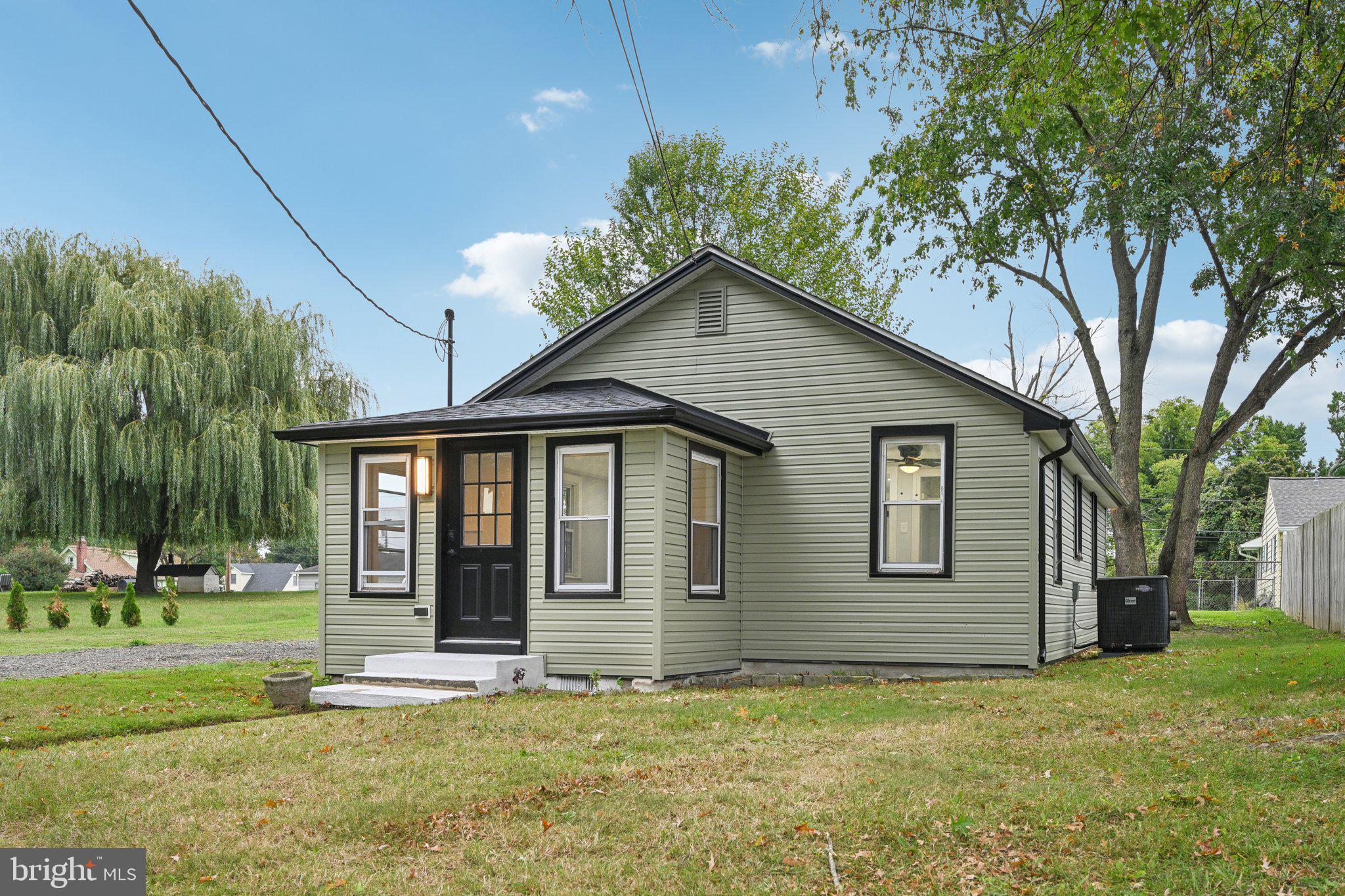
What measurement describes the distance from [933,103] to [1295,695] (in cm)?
1672

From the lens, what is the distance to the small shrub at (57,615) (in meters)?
21.1

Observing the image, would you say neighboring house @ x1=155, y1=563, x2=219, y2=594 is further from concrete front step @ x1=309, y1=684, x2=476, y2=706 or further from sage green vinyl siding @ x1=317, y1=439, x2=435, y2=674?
concrete front step @ x1=309, y1=684, x2=476, y2=706

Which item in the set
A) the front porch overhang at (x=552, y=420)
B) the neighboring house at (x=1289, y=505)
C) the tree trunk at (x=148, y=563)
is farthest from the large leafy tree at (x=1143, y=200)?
the tree trunk at (x=148, y=563)

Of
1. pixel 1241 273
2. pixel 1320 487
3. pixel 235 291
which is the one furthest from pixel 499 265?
pixel 1320 487

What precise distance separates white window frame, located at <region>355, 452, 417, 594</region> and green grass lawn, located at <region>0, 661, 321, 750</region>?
170 centimetres

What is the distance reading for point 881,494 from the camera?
12.5 metres

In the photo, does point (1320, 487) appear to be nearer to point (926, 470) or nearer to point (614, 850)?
point (926, 470)

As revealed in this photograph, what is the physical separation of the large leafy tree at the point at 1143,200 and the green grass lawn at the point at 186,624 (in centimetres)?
1535

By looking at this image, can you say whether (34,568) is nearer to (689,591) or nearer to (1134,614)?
(689,591)

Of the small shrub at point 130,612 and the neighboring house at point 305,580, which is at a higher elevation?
the small shrub at point 130,612

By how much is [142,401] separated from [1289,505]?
128ft

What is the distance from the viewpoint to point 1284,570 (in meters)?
30.2

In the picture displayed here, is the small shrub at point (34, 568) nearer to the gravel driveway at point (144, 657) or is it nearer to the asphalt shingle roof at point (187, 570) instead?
the asphalt shingle roof at point (187, 570)

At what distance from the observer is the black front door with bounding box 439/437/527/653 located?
1151 centimetres
